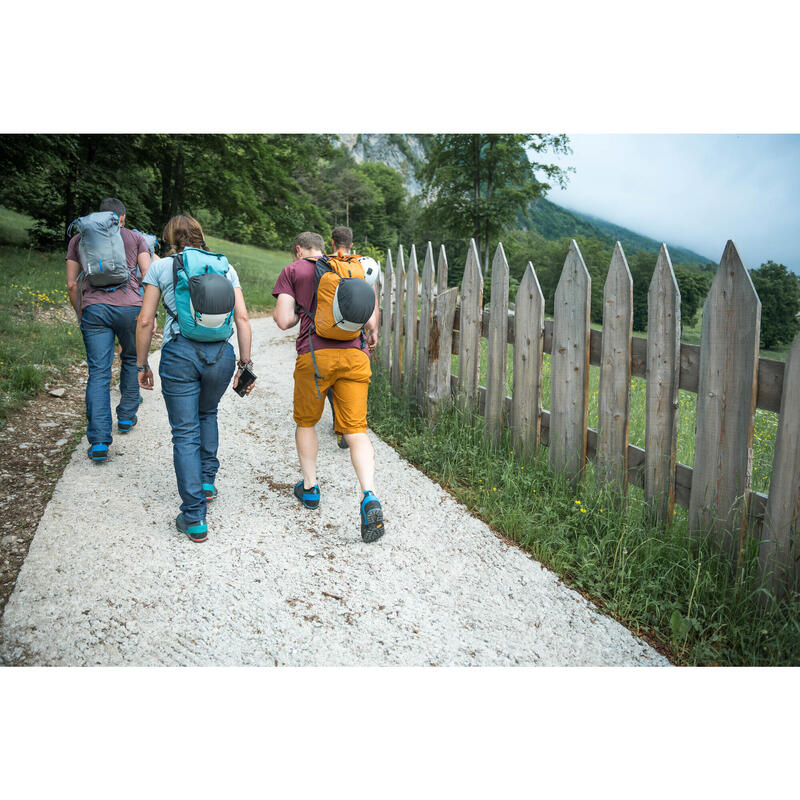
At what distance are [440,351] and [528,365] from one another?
1.28 metres

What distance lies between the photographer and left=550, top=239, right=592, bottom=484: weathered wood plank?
3.74 m

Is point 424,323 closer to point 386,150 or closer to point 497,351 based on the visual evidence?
point 497,351

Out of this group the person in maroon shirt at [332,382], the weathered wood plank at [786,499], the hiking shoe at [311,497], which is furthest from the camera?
the hiking shoe at [311,497]

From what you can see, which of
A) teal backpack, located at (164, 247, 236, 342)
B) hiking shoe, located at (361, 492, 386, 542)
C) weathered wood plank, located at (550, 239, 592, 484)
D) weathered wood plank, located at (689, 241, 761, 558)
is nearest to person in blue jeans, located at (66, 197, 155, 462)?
teal backpack, located at (164, 247, 236, 342)

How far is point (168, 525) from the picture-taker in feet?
11.7

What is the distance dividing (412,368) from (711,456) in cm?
338

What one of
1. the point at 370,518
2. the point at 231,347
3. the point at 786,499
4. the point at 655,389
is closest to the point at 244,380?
the point at 231,347

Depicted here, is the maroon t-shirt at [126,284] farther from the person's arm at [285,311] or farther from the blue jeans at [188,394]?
the person's arm at [285,311]

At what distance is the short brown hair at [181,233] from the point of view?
341 centimetres

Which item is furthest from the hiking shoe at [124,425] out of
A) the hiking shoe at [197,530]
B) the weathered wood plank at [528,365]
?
the weathered wood plank at [528,365]

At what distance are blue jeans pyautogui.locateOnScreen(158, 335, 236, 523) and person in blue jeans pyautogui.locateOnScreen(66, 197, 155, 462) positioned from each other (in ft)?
4.43

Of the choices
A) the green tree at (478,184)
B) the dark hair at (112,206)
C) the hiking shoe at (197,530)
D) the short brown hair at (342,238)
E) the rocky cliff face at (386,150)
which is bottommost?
the hiking shoe at (197,530)

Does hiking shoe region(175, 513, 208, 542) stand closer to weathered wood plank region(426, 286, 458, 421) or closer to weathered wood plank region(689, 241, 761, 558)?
weathered wood plank region(426, 286, 458, 421)

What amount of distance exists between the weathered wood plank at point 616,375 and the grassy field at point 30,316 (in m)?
4.98
